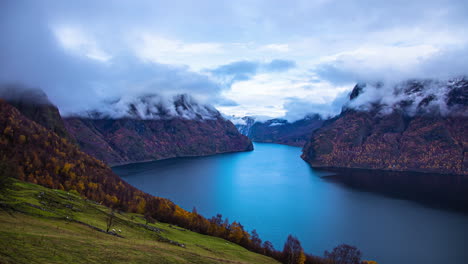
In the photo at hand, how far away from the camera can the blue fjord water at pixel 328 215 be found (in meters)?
73.3

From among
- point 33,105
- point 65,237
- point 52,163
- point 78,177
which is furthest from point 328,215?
point 33,105

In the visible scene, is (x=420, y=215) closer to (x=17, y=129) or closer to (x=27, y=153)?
(x=27, y=153)

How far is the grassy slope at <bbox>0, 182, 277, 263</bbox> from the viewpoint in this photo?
20.3 meters

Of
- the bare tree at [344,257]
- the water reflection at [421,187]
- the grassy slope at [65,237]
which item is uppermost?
the water reflection at [421,187]

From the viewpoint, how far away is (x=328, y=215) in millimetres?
99875

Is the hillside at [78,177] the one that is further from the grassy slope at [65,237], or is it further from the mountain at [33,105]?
the mountain at [33,105]

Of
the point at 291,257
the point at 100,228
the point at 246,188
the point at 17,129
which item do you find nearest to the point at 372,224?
the point at 291,257

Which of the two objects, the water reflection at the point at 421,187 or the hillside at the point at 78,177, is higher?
the water reflection at the point at 421,187

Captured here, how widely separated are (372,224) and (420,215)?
20804 mm

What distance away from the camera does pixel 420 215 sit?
98938 mm

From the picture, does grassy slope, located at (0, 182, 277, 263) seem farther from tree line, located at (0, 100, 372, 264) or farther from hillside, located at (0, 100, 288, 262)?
hillside, located at (0, 100, 288, 262)

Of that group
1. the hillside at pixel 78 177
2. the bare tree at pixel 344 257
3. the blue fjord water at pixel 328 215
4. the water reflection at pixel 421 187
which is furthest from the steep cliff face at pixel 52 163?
the water reflection at pixel 421 187

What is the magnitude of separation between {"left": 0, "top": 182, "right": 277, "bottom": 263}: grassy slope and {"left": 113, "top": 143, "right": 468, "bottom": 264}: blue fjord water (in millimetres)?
40577

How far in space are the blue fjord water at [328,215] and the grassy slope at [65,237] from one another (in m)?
40.6
